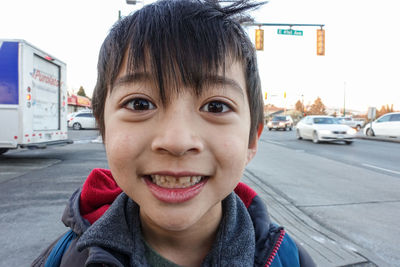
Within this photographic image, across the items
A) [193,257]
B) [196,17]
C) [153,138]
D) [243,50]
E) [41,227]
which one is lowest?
[41,227]

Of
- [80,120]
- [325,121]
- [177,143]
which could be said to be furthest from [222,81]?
[80,120]

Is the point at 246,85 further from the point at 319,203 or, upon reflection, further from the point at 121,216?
the point at 319,203

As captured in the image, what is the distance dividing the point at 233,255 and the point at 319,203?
3.36 metres

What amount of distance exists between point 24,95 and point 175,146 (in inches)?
284

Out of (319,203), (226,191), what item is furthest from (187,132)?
(319,203)

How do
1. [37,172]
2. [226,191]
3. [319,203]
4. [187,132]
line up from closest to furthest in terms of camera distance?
[187,132] < [226,191] < [319,203] < [37,172]

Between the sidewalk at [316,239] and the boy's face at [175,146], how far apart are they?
1.69 metres

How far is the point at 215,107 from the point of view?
1015mm

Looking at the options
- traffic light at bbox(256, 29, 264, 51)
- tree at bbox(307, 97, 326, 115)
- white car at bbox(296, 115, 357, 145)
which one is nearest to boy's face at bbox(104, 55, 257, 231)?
white car at bbox(296, 115, 357, 145)

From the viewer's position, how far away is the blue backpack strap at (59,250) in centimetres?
114

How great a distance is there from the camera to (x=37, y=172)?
5.73 metres

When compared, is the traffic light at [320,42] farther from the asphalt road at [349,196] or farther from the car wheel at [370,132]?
the asphalt road at [349,196]

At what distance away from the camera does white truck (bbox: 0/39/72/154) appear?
6531 millimetres

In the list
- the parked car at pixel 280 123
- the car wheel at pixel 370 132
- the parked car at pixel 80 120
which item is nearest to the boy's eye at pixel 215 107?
the car wheel at pixel 370 132
